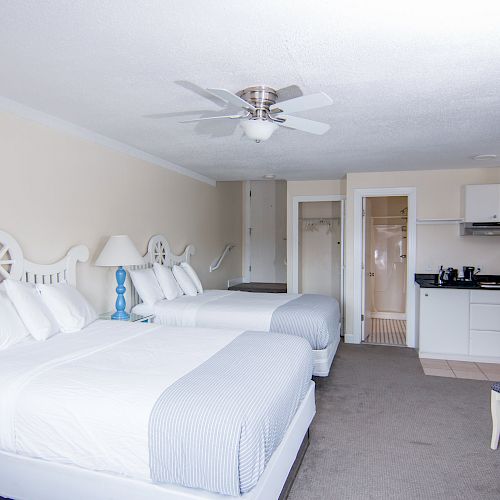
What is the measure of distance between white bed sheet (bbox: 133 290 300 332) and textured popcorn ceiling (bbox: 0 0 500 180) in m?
1.62

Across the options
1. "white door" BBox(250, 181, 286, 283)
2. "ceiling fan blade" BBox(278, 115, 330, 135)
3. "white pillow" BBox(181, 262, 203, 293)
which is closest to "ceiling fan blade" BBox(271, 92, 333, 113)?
"ceiling fan blade" BBox(278, 115, 330, 135)

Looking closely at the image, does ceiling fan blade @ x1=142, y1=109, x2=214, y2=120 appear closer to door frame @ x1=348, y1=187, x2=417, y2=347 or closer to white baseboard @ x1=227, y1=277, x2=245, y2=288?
door frame @ x1=348, y1=187, x2=417, y2=347

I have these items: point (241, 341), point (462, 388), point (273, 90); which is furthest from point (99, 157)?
point (462, 388)

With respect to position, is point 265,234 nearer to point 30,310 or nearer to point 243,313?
point 243,313

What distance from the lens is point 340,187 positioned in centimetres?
609

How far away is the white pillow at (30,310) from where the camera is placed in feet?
8.50

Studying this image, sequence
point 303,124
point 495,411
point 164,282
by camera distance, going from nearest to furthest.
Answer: point 303,124
point 495,411
point 164,282

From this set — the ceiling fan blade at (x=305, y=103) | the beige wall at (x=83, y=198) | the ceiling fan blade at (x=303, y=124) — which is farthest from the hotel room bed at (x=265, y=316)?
the ceiling fan blade at (x=305, y=103)

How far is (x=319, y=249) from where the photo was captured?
668 centimetres

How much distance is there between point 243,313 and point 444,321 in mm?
2484

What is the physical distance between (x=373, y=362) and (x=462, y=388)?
3.28 ft

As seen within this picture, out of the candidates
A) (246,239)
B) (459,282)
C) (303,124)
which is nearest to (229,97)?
(303,124)

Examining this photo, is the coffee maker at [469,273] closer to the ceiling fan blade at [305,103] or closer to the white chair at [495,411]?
the white chair at [495,411]

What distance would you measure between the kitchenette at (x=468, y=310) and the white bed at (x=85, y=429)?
3121mm
